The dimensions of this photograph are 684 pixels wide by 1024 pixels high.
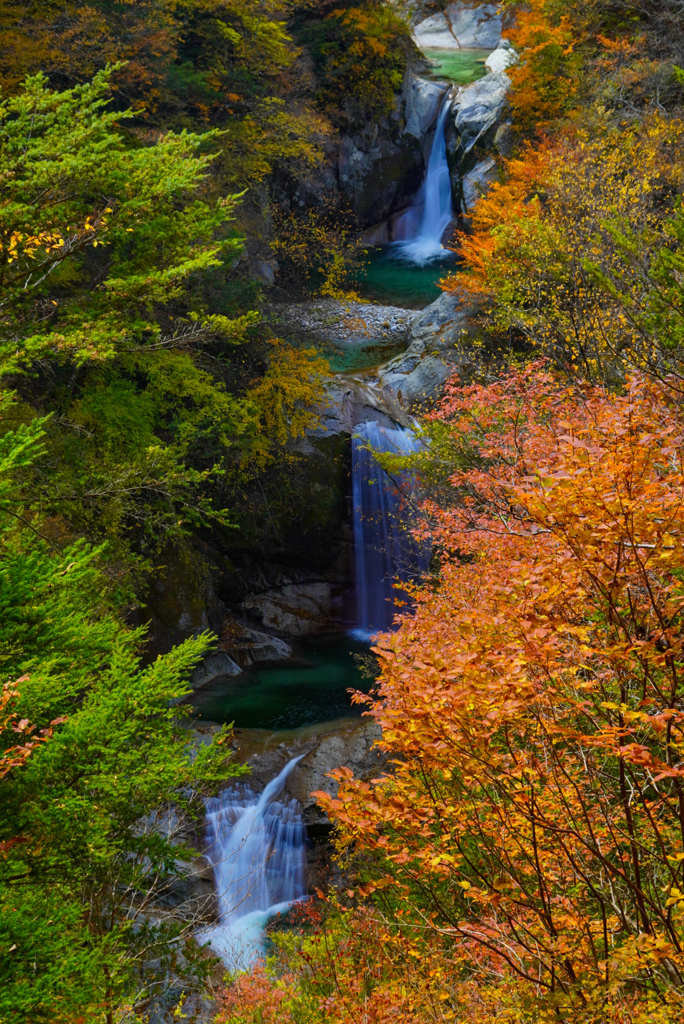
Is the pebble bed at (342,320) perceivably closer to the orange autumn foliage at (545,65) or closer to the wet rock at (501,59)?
the orange autumn foliage at (545,65)

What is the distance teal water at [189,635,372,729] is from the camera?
40.6 ft

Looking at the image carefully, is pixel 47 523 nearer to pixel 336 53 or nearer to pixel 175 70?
pixel 175 70

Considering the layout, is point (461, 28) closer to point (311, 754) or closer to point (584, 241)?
point (584, 241)

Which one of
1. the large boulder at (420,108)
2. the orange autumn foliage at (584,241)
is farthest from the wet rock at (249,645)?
the large boulder at (420,108)

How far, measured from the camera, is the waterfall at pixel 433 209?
2569 cm

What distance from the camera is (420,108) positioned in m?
26.3

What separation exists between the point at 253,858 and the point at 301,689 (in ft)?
13.4

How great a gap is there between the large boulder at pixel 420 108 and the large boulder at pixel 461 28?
35.4ft

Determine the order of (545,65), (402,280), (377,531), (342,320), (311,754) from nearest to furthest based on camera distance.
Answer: (311,754), (377,531), (545,65), (342,320), (402,280)

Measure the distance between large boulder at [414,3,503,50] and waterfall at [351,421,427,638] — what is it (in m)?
30.7

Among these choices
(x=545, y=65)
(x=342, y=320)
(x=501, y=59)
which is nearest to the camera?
(x=545, y=65)

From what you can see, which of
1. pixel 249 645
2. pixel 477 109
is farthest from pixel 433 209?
pixel 249 645

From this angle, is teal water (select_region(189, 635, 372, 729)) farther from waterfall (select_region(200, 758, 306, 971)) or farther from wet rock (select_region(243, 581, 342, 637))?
waterfall (select_region(200, 758, 306, 971))

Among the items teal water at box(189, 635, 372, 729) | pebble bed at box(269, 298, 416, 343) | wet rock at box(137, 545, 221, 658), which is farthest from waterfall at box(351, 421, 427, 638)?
wet rock at box(137, 545, 221, 658)
